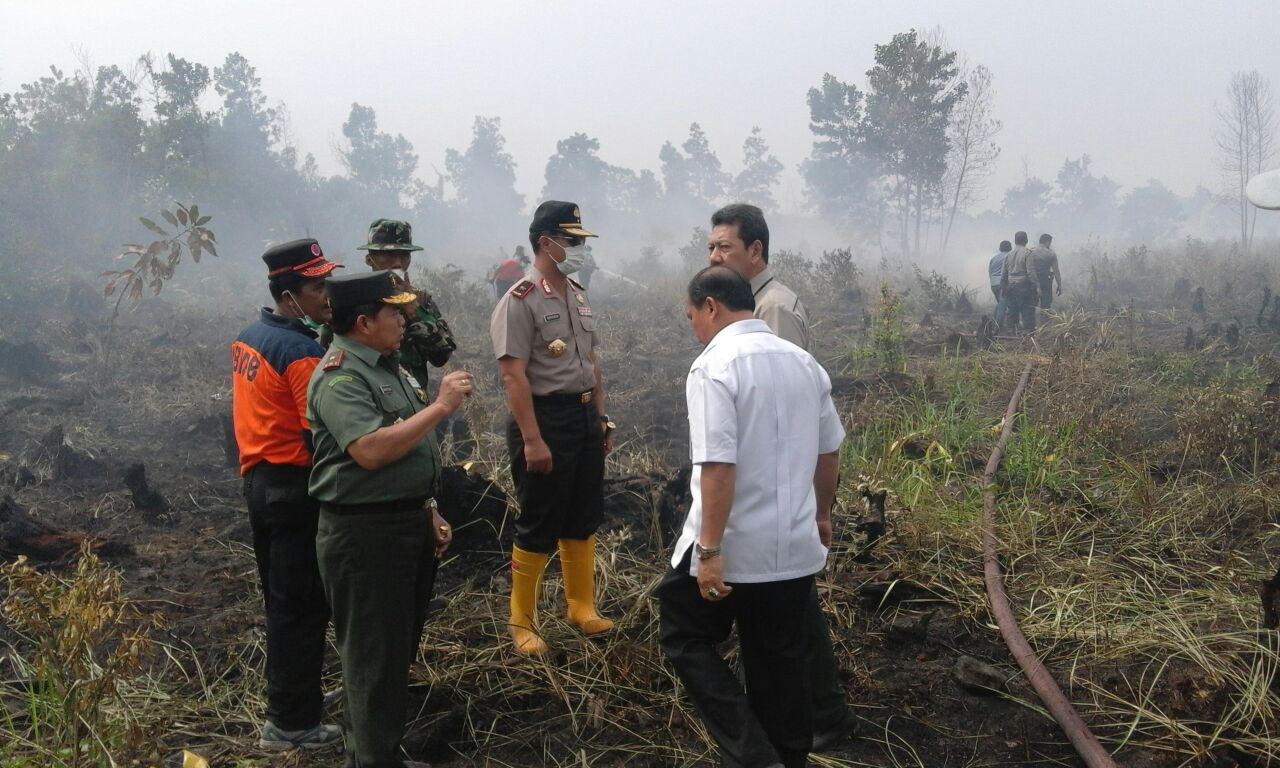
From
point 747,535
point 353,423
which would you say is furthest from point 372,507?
point 747,535

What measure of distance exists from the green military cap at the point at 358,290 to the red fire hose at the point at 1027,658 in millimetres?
2694

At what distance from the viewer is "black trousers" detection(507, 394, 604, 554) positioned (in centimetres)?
364

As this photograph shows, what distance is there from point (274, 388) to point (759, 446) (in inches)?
64.3

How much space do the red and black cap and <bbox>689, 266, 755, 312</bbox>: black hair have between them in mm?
1285

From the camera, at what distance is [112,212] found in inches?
947

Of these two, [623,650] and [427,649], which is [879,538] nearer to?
[623,650]

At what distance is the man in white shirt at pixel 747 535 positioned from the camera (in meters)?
2.40

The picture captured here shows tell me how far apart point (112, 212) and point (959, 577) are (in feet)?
87.4

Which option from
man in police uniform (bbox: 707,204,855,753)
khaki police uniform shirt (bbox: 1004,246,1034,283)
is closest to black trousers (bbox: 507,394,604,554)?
man in police uniform (bbox: 707,204,855,753)

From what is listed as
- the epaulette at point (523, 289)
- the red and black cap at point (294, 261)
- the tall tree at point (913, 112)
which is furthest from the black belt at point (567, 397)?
the tall tree at point (913, 112)

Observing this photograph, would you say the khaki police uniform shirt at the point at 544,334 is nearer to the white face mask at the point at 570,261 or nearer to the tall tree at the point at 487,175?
the white face mask at the point at 570,261

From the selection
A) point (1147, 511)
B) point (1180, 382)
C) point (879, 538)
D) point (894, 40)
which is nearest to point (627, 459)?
point (879, 538)

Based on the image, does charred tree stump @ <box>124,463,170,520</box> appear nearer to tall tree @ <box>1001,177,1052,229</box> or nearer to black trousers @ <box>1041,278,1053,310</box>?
black trousers @ <box>1041,278,1053,310</box>

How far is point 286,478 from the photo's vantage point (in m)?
2.88
